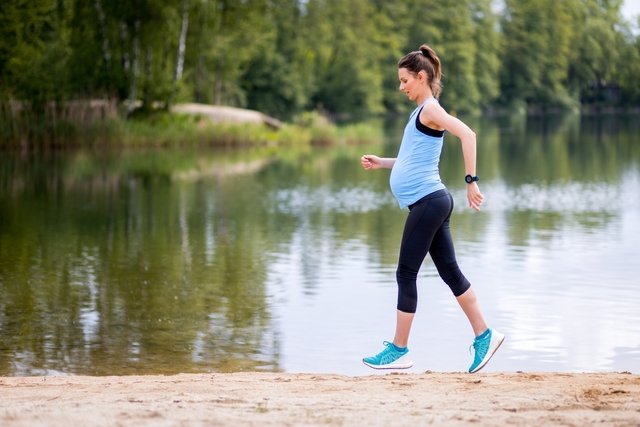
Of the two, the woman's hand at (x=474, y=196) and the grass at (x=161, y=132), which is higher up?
the woman's hand at (x=474, y=196)

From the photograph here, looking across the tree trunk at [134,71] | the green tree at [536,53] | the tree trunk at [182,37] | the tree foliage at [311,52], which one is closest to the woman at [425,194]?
the tree foliage at [311,52]

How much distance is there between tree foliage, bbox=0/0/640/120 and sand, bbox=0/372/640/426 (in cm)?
3535

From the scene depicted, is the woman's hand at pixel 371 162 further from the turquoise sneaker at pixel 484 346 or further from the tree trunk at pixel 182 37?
the tree trunk at pixel 182 37

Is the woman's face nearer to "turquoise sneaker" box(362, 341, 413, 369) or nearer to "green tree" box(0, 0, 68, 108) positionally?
"turquoise sneaker" box(362, 341, 413, 369)

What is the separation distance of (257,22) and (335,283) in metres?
54.8

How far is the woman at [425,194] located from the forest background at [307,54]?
111ft

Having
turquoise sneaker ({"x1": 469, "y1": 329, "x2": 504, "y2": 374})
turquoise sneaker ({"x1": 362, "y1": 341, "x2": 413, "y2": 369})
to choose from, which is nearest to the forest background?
turquoise sneaker ({"x1": 362, "y1": 341, "x2": 413, "y2": 369})

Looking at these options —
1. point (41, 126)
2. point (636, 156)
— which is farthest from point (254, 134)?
point (636, 156)

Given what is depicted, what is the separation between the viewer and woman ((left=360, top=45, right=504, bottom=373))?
292 inches

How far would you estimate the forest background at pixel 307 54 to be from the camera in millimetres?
43906

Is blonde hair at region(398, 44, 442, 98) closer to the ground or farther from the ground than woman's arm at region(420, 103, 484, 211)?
farther from the ground

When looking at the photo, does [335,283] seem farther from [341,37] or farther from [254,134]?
[341,37]

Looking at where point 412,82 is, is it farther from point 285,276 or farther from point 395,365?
point 285,276

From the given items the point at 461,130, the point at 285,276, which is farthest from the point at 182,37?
the point at 461,130
